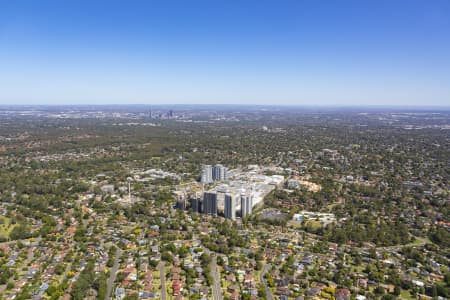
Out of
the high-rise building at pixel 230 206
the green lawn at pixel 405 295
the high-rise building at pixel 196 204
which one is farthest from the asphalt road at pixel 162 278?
the green lawn at pixel 405 295

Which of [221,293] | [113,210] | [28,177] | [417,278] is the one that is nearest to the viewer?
[221,293]

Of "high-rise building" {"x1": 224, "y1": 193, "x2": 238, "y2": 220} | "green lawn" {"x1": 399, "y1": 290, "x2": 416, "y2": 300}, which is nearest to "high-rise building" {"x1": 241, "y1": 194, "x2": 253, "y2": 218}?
"high-rise building" {"x1": 224, "y1": 193, "x2": 238, "y2": 220}

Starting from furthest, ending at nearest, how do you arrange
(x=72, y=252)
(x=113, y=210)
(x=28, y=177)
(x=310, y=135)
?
(x=310, y=135)
(x=28, y=177)
(x=113, y=210)
(x=72, y=252)

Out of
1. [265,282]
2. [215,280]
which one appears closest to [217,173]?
[215,280]

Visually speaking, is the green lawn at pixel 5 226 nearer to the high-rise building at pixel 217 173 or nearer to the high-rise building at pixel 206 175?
the high-rise building at pixel 206 175

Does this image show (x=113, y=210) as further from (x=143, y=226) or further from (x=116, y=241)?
(x=116, y=241)

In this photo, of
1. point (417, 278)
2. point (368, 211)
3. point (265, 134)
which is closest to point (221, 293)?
point (417, 278)
